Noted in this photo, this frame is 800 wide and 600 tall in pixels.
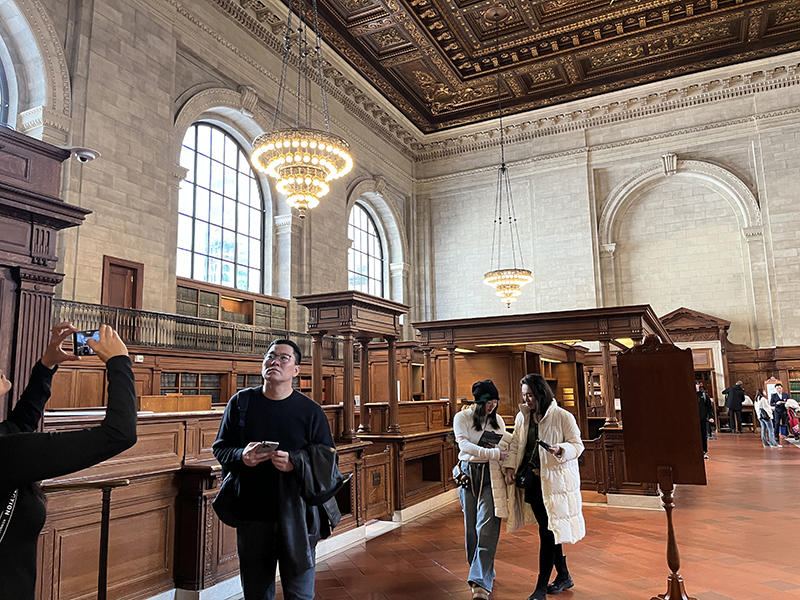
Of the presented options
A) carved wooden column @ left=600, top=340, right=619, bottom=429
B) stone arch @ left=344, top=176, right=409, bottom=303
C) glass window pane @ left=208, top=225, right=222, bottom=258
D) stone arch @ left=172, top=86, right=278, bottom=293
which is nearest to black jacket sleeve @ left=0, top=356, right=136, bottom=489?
carved wooden column @ left=600, top=340, right=619, bottom=429

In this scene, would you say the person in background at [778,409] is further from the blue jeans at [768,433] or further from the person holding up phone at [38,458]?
the person holding up phone at [38,458]

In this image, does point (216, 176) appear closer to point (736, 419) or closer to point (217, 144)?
point (217, 144)

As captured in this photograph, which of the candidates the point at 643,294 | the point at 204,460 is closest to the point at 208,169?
the point at 204,460

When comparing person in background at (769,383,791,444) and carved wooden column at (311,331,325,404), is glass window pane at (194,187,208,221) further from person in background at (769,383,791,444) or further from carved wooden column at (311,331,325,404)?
person in background at (769,383,791,444)

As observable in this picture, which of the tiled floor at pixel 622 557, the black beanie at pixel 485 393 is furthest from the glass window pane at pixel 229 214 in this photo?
the black beanie at pixel 485 393

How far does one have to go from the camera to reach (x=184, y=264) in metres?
11.9

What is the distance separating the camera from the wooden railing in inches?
343

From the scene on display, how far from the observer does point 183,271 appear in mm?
11844

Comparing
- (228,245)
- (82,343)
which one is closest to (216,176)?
(228,245)

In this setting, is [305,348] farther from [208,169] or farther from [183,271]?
[208,169]

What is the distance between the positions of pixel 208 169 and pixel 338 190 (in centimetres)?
414

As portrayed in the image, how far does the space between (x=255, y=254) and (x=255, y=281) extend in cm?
64

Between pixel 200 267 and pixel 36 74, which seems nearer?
pixel 36 74

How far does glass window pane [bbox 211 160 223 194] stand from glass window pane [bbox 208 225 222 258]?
2.76 feet
